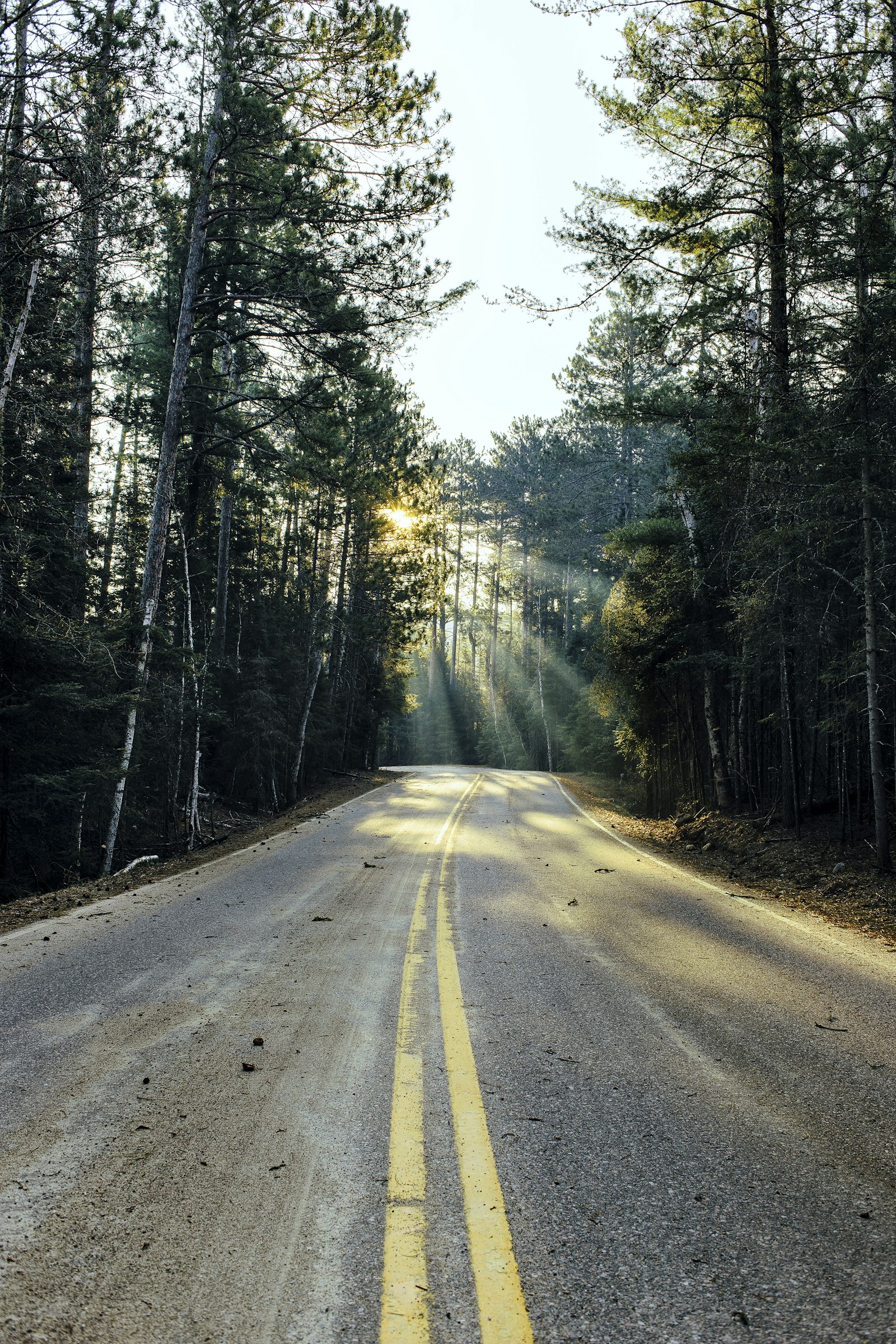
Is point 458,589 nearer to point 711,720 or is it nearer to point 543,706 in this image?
point 543,706

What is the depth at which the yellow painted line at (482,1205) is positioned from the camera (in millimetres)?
2094

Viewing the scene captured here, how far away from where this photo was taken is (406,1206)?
8.61 feet

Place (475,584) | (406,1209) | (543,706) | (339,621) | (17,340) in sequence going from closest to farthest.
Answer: (406,1209) → (17,340) → (339,621) → (543,706) → (475,584)

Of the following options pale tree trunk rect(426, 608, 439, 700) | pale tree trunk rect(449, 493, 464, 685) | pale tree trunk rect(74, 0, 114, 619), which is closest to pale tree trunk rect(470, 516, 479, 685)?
pale tree trunk rect(449, 493, 464, 685)

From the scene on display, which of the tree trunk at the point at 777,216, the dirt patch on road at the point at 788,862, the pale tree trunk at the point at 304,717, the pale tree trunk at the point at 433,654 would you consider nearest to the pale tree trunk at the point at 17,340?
the tree trunk at the point at 777,216

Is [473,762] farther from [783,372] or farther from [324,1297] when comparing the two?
[324,1297]

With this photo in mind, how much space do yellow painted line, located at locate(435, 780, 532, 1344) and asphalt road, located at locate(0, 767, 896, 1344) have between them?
1cm

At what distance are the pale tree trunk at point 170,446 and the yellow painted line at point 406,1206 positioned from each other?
8855mm

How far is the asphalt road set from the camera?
2164 mm

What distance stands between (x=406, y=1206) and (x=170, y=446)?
13.3 meters

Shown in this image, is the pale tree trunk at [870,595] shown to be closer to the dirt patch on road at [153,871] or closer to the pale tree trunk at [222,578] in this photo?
the dirt patch on road at [153,871]

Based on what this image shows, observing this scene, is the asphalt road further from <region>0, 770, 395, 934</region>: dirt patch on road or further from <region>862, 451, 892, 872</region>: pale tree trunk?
<region>862, 451, 892, 872</region>: pale tree trunk

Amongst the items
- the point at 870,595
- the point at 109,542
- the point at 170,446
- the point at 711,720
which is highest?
the point at 170,446

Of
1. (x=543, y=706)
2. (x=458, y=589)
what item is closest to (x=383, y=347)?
(x=543, y=706)
